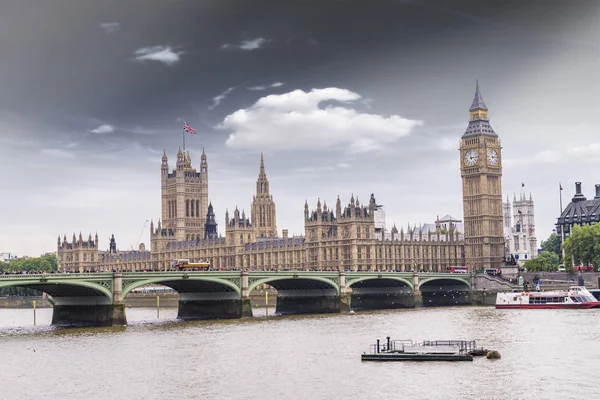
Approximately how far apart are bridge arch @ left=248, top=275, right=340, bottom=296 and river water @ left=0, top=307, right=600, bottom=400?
14.5 meters

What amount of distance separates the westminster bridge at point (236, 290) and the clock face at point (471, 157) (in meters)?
36.8

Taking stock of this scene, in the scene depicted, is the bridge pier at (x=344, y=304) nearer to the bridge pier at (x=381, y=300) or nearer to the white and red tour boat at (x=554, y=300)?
the bridge pier at (x=381, y=300)

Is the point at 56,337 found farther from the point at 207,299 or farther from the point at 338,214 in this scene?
the point at 338,214

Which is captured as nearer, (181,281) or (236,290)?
(181,281)

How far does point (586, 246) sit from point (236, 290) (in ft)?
209

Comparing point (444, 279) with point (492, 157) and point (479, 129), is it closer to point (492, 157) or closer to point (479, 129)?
point (492, 157)

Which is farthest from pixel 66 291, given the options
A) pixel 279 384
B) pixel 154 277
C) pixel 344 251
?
pixel 344 251

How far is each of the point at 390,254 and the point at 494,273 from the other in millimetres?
22009

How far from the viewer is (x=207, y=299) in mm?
109750

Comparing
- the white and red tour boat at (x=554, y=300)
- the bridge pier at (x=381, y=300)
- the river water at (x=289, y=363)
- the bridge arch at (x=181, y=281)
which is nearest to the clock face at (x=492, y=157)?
the bridge pier at (x=381, y=300)

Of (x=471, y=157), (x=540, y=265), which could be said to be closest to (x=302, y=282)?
(x=540, y=265)

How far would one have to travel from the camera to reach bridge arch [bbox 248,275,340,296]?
110 metres

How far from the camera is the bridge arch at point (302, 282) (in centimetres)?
10950

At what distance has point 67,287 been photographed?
9356cm
